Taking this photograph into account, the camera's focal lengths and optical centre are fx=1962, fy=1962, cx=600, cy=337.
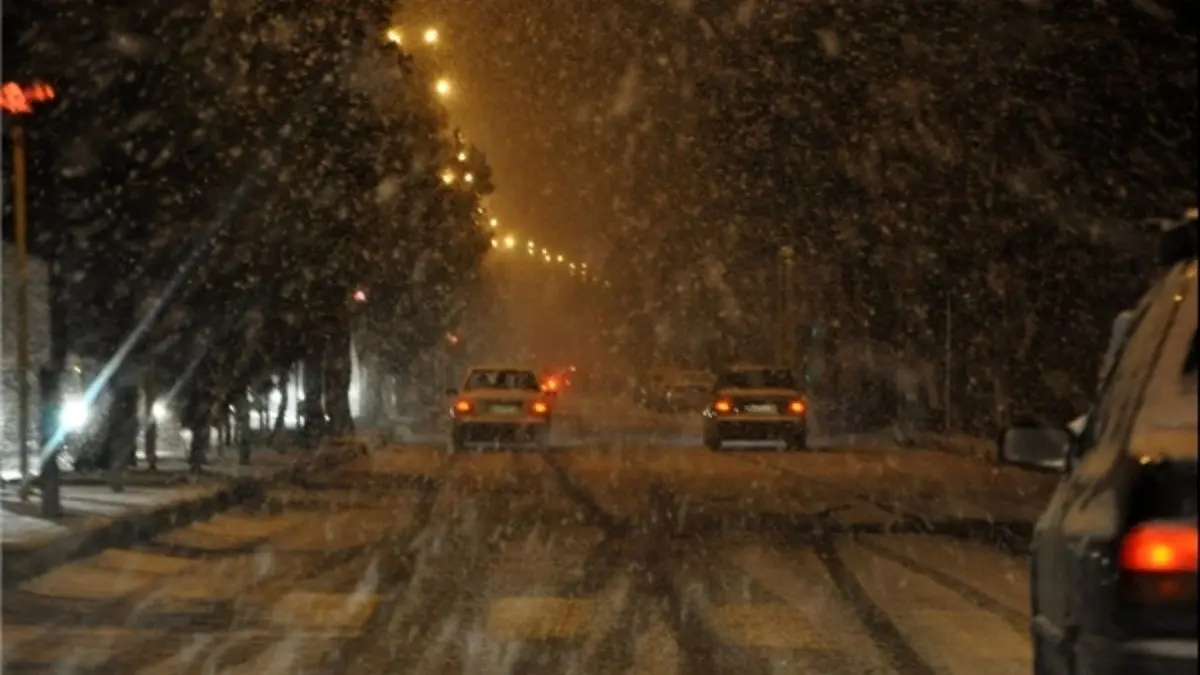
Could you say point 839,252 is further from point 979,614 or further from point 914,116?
point 979,614

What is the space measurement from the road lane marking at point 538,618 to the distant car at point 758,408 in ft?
76.0

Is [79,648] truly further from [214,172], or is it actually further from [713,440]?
[713,440]

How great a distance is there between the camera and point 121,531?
58.6 feet

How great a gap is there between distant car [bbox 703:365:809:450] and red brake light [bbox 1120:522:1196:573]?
1246 inches

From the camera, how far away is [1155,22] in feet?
72.6

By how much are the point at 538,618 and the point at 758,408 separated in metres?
24.3

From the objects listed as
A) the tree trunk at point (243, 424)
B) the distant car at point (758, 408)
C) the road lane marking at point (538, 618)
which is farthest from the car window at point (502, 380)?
the road lane marking at point (538, 618)

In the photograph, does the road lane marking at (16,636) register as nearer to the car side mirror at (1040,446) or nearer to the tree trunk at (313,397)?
the car side mirror at (1040,446)

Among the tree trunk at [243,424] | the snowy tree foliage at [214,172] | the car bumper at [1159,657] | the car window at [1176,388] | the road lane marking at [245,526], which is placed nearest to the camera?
the car bumper at [1159,657]

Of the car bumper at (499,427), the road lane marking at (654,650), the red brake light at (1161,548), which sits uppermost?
the car bumper at (499,427)

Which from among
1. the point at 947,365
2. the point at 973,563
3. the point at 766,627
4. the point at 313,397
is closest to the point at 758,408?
the point at 947,365

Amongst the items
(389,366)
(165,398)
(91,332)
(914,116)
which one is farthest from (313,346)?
(389,366)

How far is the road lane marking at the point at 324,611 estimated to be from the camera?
12312 millimetres

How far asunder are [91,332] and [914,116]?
14.3 meters
